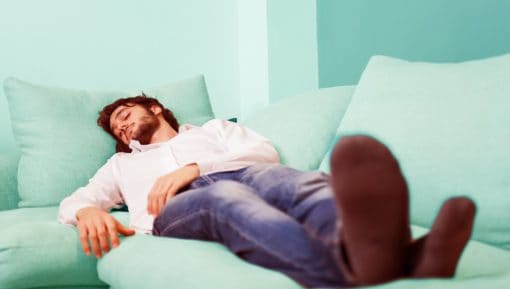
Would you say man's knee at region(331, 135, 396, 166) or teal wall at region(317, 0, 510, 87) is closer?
man's knee at region(331, 135, 396, 166)

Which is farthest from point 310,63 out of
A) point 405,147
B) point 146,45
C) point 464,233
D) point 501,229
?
point 464,233

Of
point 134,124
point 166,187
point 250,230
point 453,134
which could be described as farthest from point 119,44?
point 250,230

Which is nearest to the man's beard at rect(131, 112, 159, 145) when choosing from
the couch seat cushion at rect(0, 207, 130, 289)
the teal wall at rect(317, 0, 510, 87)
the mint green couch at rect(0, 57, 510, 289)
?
the mint green couch at rect(0, 57, 510, 289)

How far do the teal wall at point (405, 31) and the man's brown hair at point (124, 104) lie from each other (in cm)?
84

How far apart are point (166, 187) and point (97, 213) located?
16cm

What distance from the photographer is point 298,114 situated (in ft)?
5.55

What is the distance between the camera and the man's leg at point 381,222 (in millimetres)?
686

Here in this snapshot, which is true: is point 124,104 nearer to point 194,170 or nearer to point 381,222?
point 194,170

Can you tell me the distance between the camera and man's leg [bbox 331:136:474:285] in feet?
2.25

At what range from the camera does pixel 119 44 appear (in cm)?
246

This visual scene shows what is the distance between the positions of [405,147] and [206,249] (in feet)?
1.67

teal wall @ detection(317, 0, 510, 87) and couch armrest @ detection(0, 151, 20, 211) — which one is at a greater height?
teal wall @ detection(317, 0, 510, 87)

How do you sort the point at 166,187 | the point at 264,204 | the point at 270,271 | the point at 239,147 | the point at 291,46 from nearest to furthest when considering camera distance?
the point at 270,271, the point at 264,204, the point at 166,187, the point at 239,147, the point at 291,46

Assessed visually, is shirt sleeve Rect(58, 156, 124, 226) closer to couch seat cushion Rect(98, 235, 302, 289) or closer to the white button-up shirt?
the white button-up shirt
